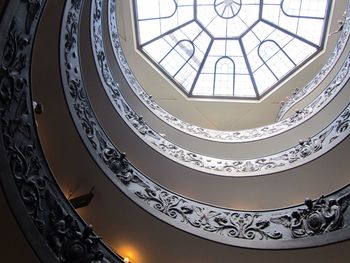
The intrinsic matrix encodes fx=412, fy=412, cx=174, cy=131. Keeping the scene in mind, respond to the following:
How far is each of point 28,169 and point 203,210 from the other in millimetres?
4259

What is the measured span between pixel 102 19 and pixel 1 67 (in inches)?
225

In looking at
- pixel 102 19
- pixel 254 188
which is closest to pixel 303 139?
pixel 254 188

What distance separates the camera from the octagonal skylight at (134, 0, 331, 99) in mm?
13898

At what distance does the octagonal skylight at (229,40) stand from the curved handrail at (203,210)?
5.88 m

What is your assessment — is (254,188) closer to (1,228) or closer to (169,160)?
(169,160)

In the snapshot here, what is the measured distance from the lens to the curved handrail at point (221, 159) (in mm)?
9562

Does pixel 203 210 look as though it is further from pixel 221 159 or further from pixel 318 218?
pixel 221 159

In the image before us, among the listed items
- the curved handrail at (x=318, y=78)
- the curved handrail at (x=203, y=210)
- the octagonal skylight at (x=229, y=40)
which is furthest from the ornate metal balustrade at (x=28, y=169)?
the octagonal skylight at (x=229, y=40)

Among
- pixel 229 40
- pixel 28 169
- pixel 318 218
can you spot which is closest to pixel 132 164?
pixel 318 218

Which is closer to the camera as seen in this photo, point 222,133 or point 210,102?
point 222,133

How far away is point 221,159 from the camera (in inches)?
445

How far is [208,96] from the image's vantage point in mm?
15633

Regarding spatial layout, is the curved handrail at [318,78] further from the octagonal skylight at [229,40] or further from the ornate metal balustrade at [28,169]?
the ornate metal balustrade at [28,169]

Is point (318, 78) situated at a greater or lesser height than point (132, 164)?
greater
